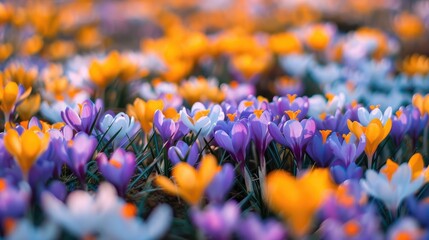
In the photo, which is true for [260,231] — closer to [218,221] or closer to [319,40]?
[218,221]

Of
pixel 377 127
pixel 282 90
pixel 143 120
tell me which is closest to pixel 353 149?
pixel 377 127

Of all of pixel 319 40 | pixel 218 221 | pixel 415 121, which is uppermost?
pixel 218 221

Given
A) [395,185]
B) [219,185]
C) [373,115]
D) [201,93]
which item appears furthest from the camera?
[201,93]

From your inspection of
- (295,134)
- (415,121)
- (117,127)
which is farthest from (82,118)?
(415,121)

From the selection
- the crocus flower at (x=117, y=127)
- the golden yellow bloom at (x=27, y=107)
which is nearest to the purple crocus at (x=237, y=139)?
the crocus flower at (x=117, y=127)

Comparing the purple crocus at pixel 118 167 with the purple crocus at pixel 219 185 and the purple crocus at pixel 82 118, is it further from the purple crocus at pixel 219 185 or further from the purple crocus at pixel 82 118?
the purple crocus at pixel 82 118

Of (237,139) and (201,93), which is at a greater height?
(237,139)

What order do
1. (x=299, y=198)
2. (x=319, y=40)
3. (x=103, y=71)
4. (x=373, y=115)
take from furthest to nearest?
1. (x=319, y=40)
2. (x=103, y=71)
3. (x=373, y=115)
4. (x=299, y=198)

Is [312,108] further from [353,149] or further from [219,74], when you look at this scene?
[219,74]
